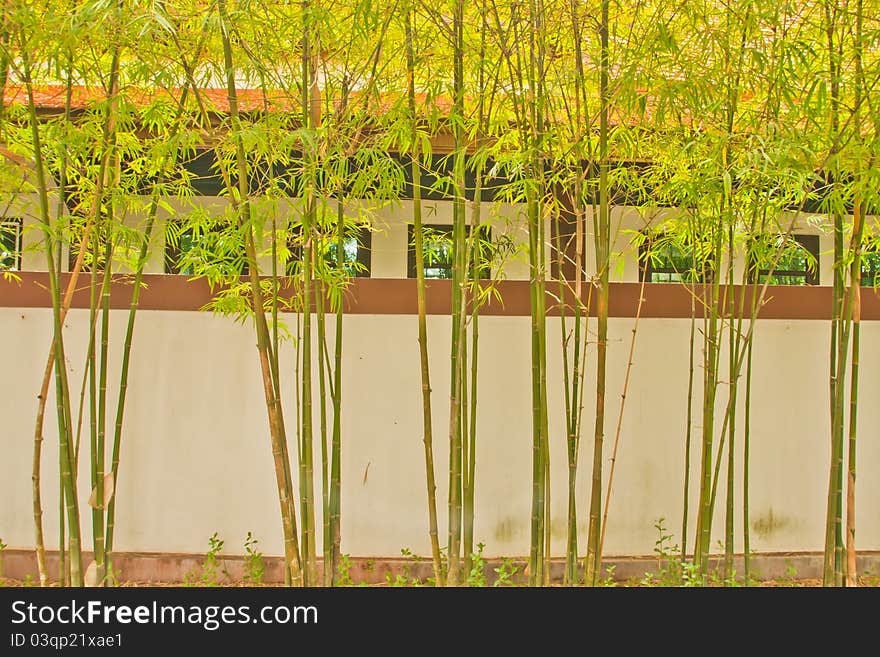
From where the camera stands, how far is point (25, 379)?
10.9 ft

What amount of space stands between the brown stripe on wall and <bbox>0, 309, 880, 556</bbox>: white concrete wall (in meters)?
0.05

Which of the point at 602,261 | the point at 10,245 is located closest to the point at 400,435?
the point at 602,261

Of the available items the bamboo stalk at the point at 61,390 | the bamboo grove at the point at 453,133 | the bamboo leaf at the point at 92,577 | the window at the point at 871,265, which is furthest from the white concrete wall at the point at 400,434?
the bamboo stalk at the point at 61,390

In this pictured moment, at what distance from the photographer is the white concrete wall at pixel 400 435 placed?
3326mm

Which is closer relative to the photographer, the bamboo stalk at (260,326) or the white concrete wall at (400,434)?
the bamboo stalk at (260,326)

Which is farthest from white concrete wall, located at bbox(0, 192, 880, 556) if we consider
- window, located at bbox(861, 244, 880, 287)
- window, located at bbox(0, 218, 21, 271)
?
window, located at bbox(861, 244, 880, 287)

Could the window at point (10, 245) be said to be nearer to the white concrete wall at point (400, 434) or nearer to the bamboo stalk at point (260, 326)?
the white concrete wall at point (400, 434)

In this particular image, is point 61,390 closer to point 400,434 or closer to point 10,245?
point 400,434

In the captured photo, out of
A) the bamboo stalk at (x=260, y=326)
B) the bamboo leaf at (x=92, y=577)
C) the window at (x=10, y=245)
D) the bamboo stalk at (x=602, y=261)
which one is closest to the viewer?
the bamboo stalk at (x=260, y=326)

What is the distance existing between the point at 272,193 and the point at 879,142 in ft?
6.56

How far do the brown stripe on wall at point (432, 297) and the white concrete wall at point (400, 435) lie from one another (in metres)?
0.05

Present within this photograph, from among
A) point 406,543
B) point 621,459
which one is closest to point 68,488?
point 406,543

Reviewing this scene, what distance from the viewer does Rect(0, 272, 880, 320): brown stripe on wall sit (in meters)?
3.32

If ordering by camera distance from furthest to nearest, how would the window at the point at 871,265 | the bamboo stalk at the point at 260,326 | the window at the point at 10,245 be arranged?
the window at the point at 871,265
the window at the point at 10,245
the bamboo stalk at the point at 260,326
